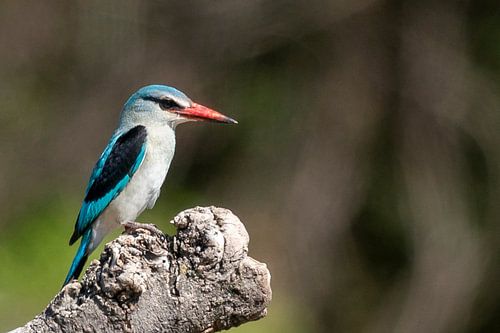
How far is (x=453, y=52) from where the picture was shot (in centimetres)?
718

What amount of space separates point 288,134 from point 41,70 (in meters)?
1.80

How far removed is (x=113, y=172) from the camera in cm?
404

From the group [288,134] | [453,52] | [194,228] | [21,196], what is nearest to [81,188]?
[21,196]

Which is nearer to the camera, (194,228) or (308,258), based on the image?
(194,228)

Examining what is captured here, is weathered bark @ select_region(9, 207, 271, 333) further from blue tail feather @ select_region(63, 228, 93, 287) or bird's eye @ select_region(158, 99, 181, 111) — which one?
bird's eye @ select_region(158, 99, 181, 111)

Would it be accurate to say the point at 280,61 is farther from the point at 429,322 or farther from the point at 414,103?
the point at 429,322

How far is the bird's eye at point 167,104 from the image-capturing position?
407cm

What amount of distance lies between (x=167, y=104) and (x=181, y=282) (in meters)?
1.63

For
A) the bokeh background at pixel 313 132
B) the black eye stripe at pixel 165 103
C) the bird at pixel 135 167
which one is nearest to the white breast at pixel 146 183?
the bird at pixel 135 167

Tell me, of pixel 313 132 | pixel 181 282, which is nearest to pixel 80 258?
pixel 181 282

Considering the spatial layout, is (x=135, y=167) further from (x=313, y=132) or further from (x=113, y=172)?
(x=313, y=132)

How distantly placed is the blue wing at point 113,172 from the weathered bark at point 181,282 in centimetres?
142

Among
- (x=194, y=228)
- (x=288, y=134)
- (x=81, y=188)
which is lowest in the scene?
(x=194, y=228)

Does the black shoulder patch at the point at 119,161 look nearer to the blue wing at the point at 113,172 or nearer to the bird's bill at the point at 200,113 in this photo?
the blue wing at the point at 113,172
